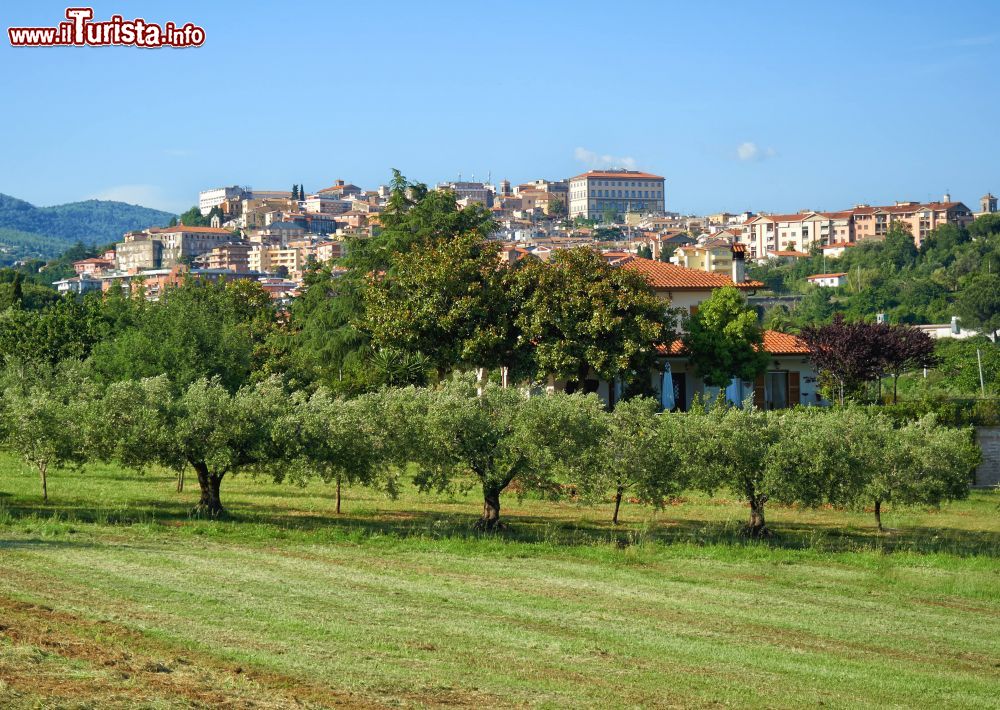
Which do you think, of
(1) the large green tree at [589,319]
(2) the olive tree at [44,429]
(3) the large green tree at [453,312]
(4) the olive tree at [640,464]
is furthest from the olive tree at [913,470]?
(2) the olive tree at [44,429]

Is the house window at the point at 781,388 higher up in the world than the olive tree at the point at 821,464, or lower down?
higher up

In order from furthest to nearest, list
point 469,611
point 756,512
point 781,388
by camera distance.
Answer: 1. point 781,388
2. point 756,512
3. point 469,611

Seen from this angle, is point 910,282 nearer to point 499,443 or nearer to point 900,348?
point 900,348

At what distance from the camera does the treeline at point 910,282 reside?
Result: 117 meters

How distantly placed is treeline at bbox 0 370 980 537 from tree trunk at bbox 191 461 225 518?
47mm

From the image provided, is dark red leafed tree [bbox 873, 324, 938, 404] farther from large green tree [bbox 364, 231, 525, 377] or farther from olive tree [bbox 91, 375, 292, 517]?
olive tree [bbox 91, 375, 292, 517]

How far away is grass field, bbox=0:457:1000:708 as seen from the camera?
1616cm

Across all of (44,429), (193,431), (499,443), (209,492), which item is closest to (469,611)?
(499,443)

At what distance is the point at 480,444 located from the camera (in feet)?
114

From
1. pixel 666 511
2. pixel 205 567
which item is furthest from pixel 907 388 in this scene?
pixel 205 567

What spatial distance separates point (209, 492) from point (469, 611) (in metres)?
15.0

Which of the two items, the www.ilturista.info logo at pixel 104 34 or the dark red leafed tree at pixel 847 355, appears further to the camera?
the dark red leafed tree at pixel 847 355

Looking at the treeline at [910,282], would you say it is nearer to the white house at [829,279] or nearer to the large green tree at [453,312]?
the white house at [829,279]

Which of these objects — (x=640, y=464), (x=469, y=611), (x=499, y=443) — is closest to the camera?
(x=469, y=611)
